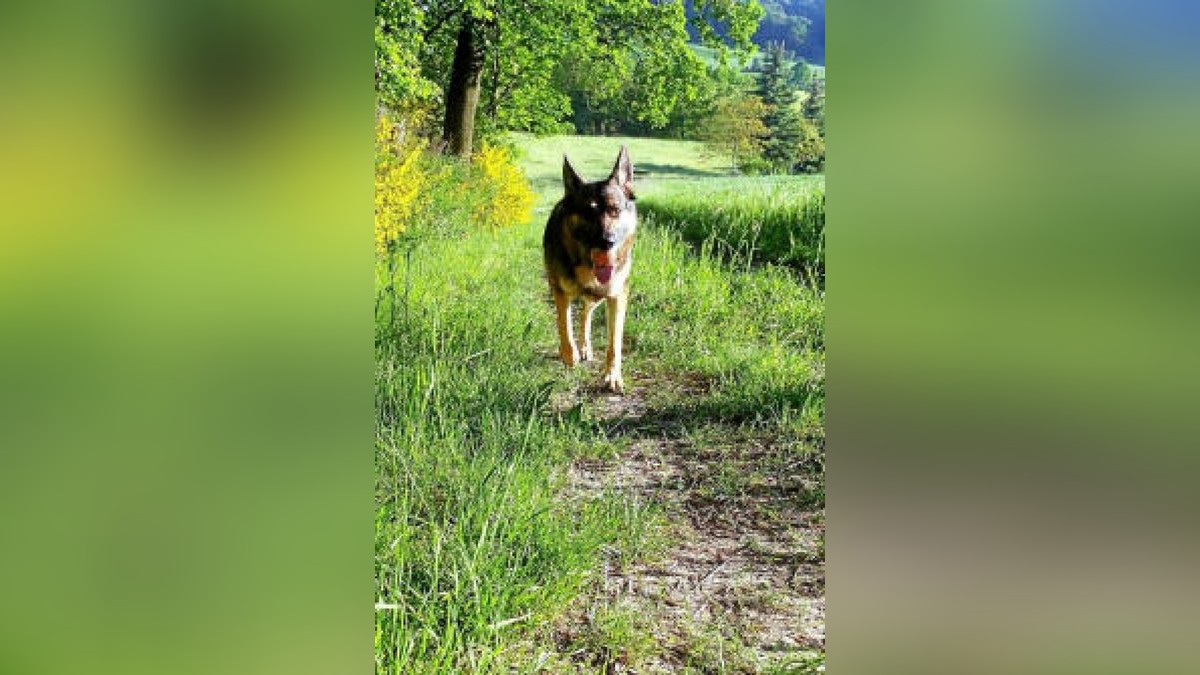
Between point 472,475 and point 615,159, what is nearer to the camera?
point 472,475

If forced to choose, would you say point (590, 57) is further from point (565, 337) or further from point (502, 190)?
point (565, 337)

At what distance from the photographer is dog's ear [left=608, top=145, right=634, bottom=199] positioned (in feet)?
6.00

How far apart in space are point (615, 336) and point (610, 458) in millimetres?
322

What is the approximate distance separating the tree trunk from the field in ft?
0.52

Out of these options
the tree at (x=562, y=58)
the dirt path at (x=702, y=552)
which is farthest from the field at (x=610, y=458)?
the tree at (x=562, y=58)

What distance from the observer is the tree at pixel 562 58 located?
1.78 metres

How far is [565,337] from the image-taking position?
200 cm

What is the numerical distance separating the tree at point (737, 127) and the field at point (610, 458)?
0.07 m
